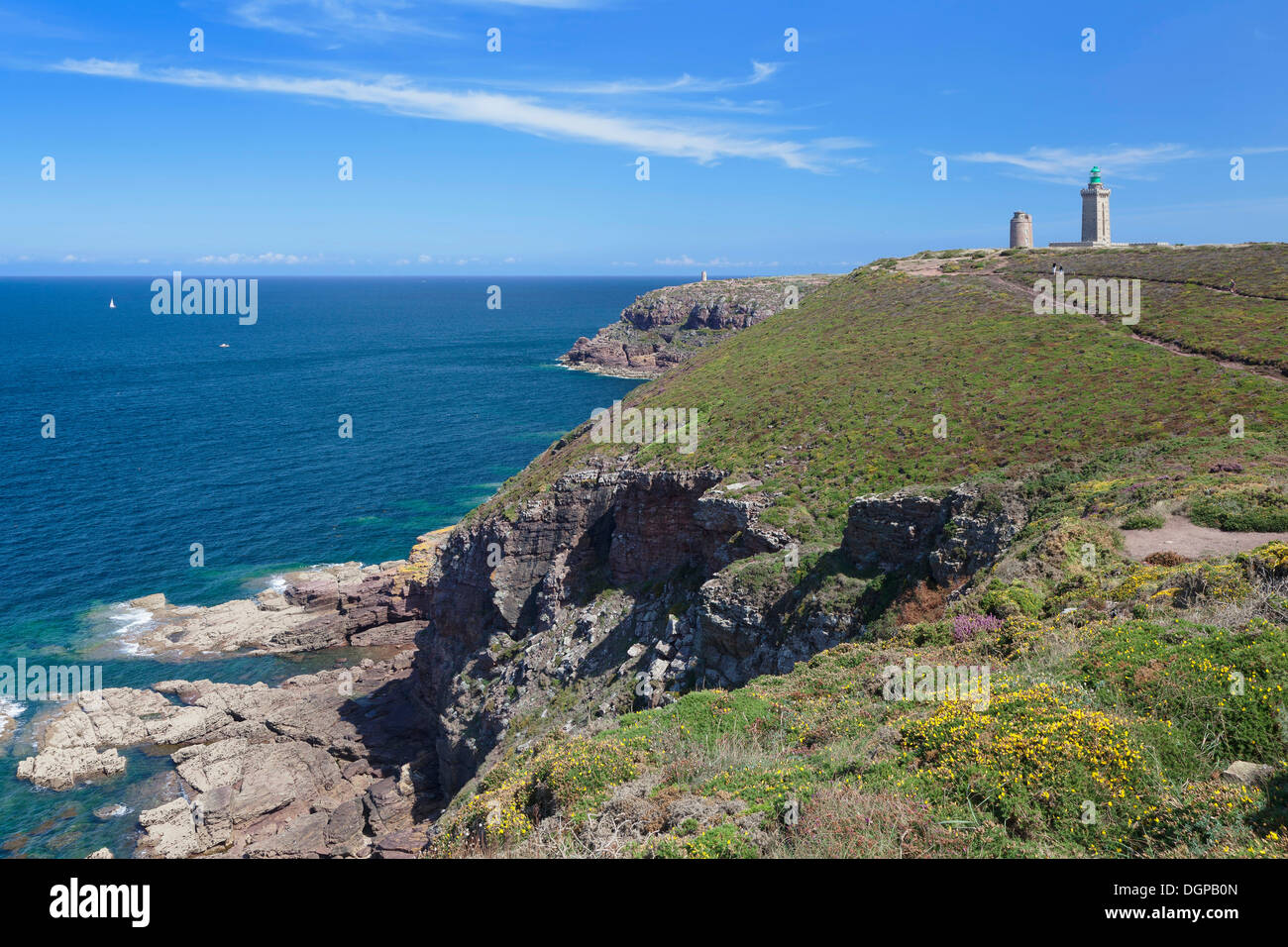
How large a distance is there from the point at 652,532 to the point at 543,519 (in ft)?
20.8

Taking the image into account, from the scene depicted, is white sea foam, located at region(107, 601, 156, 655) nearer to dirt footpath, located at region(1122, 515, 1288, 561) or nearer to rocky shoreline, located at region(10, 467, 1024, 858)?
rocky shoreline, located at region(10, 467, 1024, 858)

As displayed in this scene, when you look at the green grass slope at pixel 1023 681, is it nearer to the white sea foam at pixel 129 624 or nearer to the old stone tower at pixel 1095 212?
the old stone tower at pixel 1095 212

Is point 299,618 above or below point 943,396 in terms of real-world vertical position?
below

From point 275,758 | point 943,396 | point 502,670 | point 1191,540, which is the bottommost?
point 275,758

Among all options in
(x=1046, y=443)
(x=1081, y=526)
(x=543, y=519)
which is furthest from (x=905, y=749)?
(x=543, y=519)

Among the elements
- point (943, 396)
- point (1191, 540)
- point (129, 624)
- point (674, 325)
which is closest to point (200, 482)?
point (129, 624)

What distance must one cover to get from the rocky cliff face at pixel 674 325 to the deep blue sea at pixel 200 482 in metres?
11.3

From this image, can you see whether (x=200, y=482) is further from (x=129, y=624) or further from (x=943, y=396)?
(x=943, y=396)

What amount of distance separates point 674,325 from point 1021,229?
10318cm

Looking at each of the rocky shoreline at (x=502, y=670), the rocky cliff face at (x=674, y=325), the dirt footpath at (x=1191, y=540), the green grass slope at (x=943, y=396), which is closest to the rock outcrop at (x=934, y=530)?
the rocky shoreline at (x=502, y=670)

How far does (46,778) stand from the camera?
1515 inches

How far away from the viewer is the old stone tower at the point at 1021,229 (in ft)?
224

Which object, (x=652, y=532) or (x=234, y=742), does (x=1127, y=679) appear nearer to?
(x=652, y=532)

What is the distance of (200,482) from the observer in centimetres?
8050
